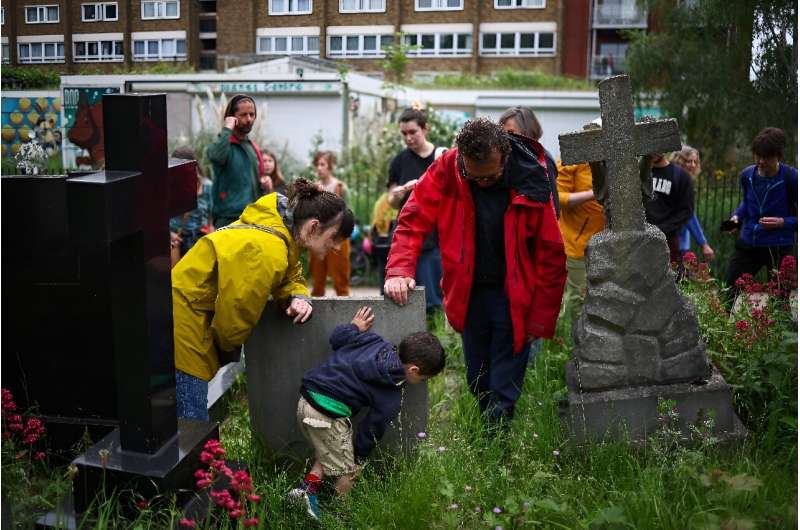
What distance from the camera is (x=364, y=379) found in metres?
3.72

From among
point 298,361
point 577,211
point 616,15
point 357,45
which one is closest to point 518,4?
point 357,45

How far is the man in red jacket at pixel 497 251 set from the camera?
13.3 feet

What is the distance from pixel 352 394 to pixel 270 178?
4.23 metres

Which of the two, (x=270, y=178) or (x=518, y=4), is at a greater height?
(x=518, y=4)

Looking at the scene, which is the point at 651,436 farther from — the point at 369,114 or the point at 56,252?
the point at 369,114

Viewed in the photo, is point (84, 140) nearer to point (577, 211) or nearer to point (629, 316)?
point (577, 211)

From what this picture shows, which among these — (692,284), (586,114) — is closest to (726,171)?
(586,114)

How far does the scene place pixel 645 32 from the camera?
1379 centimetres

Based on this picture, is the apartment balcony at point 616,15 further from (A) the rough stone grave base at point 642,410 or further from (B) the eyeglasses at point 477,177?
(A) the rough stone grave base at point 642,410

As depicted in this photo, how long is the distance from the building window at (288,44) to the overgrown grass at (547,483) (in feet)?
6.85

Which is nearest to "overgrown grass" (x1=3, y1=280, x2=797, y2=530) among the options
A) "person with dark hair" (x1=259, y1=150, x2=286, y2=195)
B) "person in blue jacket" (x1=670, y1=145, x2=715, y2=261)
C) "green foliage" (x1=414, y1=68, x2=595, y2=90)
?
"person in blue jacket" (x1=670, y1=145, x2=715, y2=261)

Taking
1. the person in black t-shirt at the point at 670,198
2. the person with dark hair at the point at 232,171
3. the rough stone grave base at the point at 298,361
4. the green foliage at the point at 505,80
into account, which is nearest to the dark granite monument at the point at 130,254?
the rough stone grave base at the point at 298,361

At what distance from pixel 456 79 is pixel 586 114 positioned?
8.83 metres

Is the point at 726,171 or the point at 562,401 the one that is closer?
the point at 562,401
